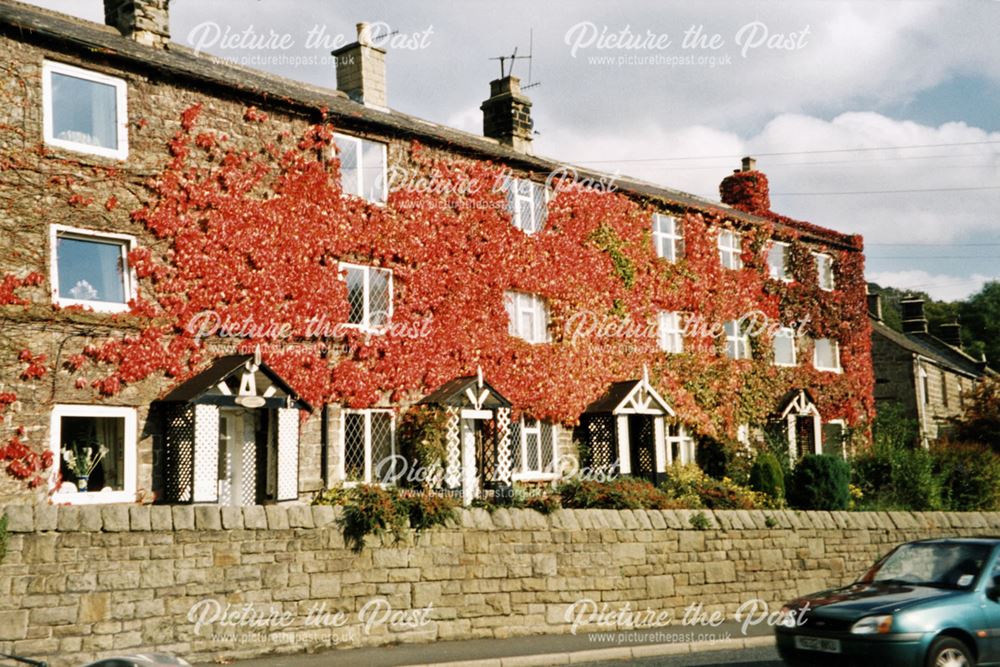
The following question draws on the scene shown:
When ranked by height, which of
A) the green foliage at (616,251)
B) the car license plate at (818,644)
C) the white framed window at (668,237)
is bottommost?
the car license plate at (818,644)

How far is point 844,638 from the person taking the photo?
33.5ft

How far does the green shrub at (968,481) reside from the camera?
2658 cm

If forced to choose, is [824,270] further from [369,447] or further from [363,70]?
[369,447]

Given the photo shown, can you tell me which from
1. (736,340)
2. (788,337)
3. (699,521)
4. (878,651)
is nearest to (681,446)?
(736,340)

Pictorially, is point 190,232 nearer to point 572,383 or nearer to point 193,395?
point 193,395

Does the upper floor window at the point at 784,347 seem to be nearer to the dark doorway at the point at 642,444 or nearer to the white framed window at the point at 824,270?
the white framed window at the point at 824,270

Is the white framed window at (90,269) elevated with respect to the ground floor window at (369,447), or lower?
elevated

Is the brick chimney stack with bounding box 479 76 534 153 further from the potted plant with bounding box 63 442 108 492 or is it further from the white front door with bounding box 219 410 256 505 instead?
the potted plant with bounding box 63 442 108 492

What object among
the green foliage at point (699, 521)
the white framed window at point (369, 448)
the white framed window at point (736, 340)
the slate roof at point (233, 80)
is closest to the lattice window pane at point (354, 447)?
the white framed window at point (369, 448)

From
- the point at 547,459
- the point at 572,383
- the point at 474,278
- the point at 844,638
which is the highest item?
the point at 474,278

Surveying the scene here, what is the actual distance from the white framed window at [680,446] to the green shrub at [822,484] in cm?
359

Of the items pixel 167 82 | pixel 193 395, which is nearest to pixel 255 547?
pixel 193 395

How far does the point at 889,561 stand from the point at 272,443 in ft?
36.7

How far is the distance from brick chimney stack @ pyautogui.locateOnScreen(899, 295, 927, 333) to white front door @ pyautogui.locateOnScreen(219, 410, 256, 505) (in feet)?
139
